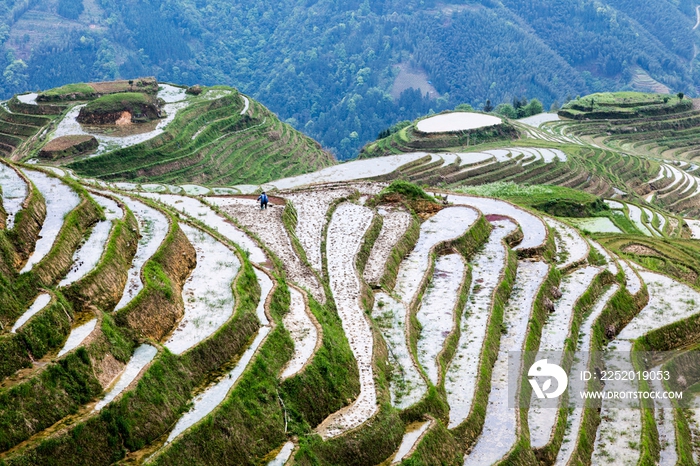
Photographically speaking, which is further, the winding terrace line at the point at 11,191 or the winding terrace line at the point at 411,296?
the winding terrace line at the point at 11,191

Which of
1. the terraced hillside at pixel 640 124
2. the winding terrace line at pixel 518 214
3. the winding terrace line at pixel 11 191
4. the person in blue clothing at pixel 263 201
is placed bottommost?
the winding terrace line at pixel 11 191

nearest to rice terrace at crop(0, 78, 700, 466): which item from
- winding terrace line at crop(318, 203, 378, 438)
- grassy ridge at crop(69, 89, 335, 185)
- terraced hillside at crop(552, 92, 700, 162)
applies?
winding terrace line at crop(318, 203, 378, 438)


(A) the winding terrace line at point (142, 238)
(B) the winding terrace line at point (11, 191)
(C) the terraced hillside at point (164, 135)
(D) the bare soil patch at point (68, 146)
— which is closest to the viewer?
(A) the winding terrace line at point (142, 238)

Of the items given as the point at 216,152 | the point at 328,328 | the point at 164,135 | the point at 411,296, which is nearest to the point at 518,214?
the point at 411,296

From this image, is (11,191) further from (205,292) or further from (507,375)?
(507,375)

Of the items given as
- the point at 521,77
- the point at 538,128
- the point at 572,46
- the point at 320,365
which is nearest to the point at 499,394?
the point at 320,365

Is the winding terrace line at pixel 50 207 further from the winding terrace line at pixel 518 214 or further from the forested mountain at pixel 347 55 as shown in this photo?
the forested mountain at pixel 347 55

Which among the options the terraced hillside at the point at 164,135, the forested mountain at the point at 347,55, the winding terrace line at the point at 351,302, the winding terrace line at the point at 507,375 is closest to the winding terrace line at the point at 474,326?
the winding terrace line at the point at 507,375
